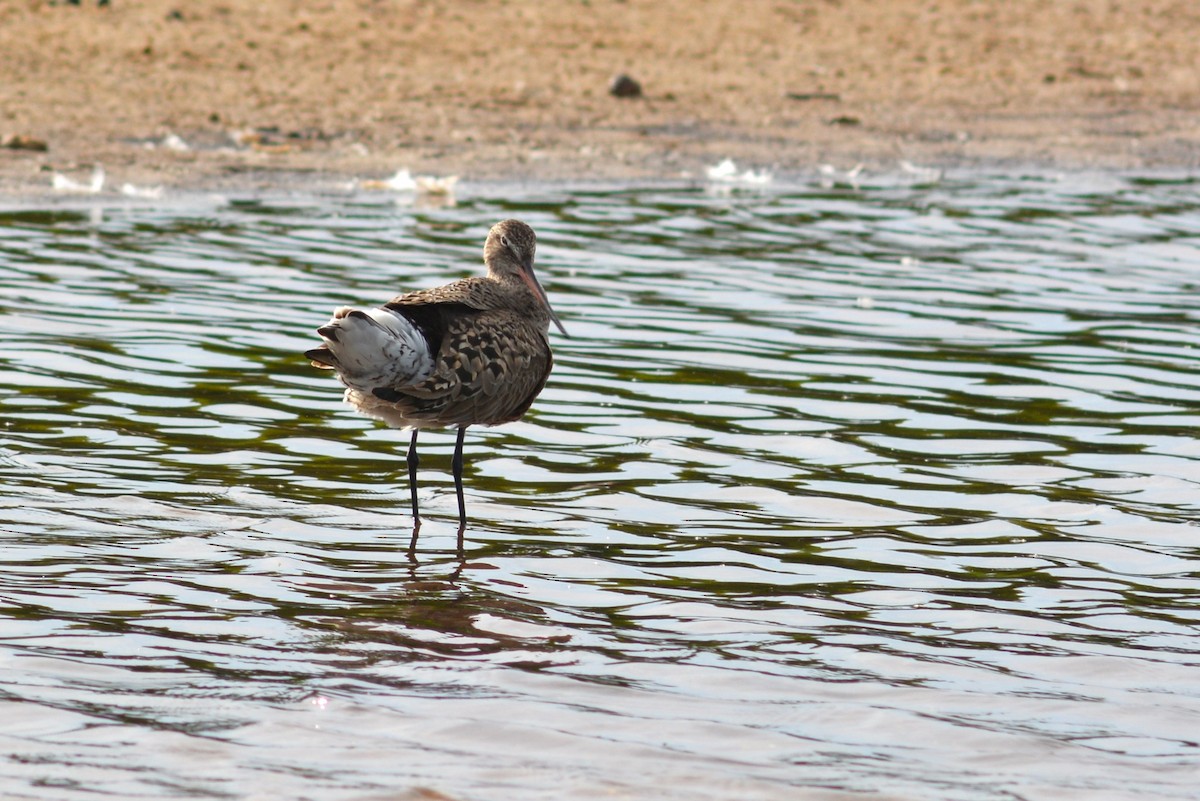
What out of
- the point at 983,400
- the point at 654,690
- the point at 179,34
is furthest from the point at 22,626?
the point at 179,34

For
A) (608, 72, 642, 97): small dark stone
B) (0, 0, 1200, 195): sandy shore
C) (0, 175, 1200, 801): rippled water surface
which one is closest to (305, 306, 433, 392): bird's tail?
(0, 175, 1200, 801): rippled water surface

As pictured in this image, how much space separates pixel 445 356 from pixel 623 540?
1.00 meters

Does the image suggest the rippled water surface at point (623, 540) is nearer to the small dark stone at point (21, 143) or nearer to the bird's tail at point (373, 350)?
the bird's tail at point (373, 350)

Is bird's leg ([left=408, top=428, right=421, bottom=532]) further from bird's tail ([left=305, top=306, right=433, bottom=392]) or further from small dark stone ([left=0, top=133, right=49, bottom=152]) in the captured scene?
small dark stone ([left=0, top=133, right=49, bottom=152])

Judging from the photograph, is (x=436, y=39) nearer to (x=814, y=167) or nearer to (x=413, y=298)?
(x=814, y=167)

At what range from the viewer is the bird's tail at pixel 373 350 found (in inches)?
252

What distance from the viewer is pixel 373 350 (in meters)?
6.57

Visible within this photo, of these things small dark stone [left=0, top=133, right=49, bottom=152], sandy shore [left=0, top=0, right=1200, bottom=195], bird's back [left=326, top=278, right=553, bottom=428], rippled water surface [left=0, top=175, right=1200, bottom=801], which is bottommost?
rippled water surface [left=0, top=175, right=1200, bottom=801]

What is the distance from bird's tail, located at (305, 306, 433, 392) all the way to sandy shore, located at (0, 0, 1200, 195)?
895 cm

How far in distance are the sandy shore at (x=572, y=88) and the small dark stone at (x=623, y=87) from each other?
11cm

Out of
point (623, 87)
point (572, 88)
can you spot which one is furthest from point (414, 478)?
point (572, 88)

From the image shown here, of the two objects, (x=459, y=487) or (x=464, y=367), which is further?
(x=459, y=487)

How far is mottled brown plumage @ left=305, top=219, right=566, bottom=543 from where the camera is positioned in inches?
259

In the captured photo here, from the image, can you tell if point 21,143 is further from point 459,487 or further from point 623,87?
point 459,487
